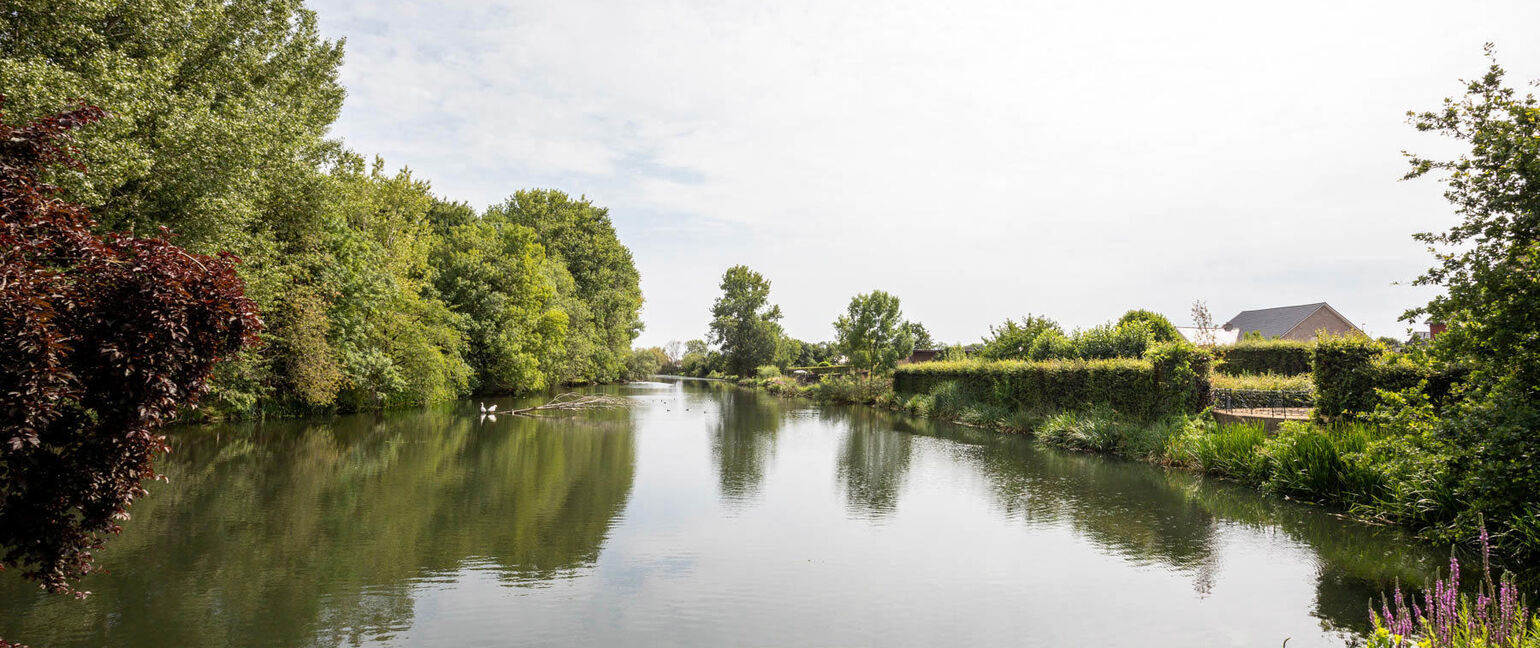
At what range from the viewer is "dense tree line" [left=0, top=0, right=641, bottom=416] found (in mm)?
12430

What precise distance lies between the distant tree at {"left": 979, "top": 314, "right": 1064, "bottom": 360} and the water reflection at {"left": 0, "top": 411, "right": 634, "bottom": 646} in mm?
20804

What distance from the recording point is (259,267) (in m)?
18.6

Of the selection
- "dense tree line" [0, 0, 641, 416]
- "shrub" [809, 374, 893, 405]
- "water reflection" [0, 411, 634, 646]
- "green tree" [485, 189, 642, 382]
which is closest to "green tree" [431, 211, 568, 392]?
"dense tree line" [0, 0, 641, 416]

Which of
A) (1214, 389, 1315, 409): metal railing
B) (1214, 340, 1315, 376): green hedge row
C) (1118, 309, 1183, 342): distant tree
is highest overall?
A: (1118, 309, 1183, 342): distant tree

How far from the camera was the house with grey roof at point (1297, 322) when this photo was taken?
42.0 meters

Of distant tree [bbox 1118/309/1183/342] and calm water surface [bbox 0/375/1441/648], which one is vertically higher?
distant tree [bbox 1118/309/1183/342]

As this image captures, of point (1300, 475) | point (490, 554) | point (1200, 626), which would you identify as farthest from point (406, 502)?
point (1300, 475)

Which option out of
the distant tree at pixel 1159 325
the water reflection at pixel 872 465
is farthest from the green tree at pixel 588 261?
the distant tree at pixel 1159 325

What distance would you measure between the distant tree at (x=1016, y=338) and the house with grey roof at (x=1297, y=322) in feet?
55.1

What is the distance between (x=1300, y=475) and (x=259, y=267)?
2378 cm

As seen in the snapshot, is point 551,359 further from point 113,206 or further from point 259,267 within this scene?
point 113,206

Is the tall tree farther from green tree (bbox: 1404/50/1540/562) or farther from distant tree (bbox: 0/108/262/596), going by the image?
distant tree (bbox: 0/108/262/596)

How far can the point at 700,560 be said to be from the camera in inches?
316

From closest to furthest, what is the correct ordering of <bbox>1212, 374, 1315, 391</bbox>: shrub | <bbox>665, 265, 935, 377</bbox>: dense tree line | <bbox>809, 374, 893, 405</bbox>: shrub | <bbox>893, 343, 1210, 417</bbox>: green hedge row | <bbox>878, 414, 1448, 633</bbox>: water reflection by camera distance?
<bbox>878, 414, 1448, 633</bbox>: water reflection → <bbox>893, 343, 1210, 417</bbox>: green hedge row → <bbox>1212, 374, 1315, 391</bbox>: shrub → <bbox>809, 374, 893, 405</bbox>: shrub → <bbox>665, 265, 935, 377</bbox>: dense tree line
